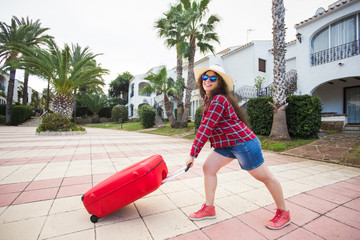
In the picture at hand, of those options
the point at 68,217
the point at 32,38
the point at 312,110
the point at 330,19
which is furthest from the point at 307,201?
the point at 32,38

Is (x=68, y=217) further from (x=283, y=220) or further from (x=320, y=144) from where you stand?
(x=320, y=144)

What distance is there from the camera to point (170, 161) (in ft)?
16.3

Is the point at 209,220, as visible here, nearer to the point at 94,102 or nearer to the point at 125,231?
the point at 125,231

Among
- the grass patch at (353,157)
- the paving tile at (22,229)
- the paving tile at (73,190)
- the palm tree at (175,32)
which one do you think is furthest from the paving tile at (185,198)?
the palm tree at (175,32)

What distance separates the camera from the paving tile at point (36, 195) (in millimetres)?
2412

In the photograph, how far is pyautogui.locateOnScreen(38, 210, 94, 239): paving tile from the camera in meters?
1.73

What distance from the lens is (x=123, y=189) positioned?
1804mm

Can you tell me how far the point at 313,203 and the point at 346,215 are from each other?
1.14 ft

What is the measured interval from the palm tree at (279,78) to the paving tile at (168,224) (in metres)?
6.48

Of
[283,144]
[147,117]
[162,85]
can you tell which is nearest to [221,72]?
[283,144]

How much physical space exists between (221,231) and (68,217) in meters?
1.63

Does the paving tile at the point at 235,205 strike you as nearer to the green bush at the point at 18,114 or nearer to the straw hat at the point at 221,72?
the straw hat at the point at 221,72

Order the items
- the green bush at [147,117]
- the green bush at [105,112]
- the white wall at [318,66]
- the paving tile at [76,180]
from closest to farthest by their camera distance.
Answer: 1. the paving tile at [76,180]
2. the white wall at [318,66]
3. the green bush at [147,117]
4. the green bush at [105,112]

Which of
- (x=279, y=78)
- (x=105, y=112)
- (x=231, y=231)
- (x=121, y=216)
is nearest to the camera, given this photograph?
(x=231, y=231)
